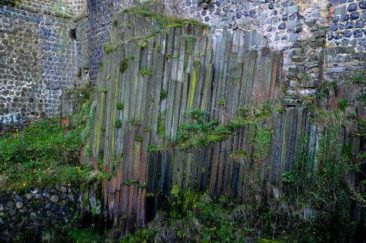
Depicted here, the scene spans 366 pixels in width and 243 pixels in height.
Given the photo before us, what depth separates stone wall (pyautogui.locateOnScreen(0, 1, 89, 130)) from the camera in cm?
1515

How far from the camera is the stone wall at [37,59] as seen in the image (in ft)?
49.7

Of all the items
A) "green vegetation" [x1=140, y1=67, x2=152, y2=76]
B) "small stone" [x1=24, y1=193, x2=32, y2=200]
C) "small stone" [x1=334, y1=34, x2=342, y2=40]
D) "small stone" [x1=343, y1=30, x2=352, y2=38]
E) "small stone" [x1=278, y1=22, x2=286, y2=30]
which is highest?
"small stone" [x1=278, y1=22, x2=286, y2=30]

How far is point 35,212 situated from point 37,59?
392 inches

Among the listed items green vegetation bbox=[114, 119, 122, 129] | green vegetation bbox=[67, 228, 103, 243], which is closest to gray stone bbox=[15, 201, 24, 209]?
green vegetation bbox=[67, 228, 103, 243]

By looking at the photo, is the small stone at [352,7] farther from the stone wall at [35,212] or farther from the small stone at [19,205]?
the small stone at [19,205]

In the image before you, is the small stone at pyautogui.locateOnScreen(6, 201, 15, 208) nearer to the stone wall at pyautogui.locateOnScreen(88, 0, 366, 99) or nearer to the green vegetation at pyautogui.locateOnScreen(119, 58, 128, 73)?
the green vegetation at pyautogui.locateOnScreen(119, 58, 128, 73)

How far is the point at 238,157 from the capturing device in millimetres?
6957

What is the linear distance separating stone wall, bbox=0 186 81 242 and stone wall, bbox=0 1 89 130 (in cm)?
810

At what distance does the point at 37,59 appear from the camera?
1620 cm

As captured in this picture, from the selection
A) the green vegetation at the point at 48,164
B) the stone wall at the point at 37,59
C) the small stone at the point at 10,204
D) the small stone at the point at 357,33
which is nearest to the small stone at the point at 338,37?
the small stone at the point at 357,33

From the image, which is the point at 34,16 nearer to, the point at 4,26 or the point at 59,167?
the point at 4,26

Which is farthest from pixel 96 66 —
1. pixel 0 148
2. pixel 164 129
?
pixel 164 129

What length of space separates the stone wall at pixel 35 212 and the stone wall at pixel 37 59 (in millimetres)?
8104

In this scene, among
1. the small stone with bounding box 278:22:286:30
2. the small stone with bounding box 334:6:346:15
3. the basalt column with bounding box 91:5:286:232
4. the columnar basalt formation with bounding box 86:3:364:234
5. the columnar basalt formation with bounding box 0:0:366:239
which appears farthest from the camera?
the small stone with bounding box 278:22:286:30
